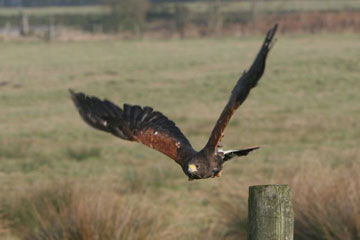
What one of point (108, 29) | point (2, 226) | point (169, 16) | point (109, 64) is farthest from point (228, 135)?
point (169, 16)

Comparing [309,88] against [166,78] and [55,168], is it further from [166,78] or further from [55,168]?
[55,168]

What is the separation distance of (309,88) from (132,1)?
6460cm

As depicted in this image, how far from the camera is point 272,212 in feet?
12.3

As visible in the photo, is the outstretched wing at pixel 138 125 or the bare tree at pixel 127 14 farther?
the bare tree at pixel 127 14

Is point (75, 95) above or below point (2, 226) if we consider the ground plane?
above

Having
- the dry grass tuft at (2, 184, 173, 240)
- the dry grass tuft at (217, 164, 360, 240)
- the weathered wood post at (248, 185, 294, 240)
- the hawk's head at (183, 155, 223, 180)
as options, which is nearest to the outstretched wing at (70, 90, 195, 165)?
the hawk's head at (183, 155, 223, 180)

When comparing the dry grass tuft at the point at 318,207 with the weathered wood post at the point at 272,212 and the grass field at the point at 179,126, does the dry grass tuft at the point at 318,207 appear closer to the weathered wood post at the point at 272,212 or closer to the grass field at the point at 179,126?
the grass field at the point at 179,126

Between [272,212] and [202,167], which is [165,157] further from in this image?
[272,212]

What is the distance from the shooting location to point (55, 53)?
5088 cm

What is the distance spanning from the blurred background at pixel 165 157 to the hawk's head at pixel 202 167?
2.51m

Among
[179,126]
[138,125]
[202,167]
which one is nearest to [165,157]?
[179,126]

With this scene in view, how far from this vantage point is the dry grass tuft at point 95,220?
6.97 m

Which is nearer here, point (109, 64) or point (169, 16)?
Answer: point (109, 64)

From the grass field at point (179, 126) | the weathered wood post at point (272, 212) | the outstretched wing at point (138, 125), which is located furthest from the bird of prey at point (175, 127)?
the grass field at point (179, 126)
